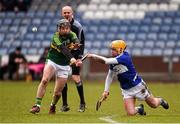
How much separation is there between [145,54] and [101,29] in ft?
12.0

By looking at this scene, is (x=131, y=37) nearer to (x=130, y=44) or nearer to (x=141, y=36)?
(x=141, y=36)

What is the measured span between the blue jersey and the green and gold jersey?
989 millimetres

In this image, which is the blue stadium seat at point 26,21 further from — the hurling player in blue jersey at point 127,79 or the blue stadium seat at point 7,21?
the hurling player in blue jersey at point 127,79

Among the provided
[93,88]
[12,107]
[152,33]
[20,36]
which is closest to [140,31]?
[152,33]

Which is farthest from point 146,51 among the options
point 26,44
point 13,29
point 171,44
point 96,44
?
point 13,29

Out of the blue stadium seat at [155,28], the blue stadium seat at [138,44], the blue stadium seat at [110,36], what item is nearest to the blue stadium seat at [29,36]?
the blue stadium seat at [110,36]

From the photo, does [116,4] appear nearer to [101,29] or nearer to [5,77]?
[101,29]

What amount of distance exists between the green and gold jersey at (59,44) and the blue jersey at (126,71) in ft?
3.24

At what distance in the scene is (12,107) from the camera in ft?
56.1

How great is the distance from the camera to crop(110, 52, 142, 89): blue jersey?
14.5m

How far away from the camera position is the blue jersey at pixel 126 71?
14.5m

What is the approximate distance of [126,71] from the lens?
14.6m

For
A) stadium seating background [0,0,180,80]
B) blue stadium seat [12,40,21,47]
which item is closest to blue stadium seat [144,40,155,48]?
stadium seating background [0,0,180,80]

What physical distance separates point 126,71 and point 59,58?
1436 mm
